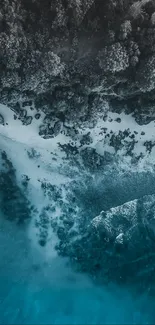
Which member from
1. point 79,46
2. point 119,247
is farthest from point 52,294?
point 79,46

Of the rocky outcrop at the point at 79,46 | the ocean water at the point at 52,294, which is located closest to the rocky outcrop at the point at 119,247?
the ocean water at the point at 52,294

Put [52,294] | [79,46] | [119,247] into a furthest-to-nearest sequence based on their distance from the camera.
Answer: [52,294], [119,247], [79,46]

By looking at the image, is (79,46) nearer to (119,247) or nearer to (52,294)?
(119,247)

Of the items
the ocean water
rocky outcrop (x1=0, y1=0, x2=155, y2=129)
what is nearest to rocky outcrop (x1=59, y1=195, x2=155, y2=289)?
the ocean water

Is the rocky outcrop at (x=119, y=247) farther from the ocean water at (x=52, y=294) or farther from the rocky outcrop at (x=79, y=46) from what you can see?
the rocky outcrop at (x=79, y=46)

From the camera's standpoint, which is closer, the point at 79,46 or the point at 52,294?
the point at 79,46

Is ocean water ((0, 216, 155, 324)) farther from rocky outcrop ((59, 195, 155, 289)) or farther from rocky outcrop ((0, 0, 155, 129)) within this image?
rocky outcrop ((0, 0, 155, 129))

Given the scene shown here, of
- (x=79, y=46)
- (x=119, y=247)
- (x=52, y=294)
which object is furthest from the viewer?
(x=52, y=294)

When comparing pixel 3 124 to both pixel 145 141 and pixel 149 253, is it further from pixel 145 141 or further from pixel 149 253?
pixel 149 253

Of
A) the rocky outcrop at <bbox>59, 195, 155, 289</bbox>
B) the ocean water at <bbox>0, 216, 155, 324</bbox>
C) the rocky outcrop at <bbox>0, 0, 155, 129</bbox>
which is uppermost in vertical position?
the rocky outcrop at <bbox>0, 0, 155, 129</bbox>

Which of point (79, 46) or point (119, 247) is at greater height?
point (79, 46)
